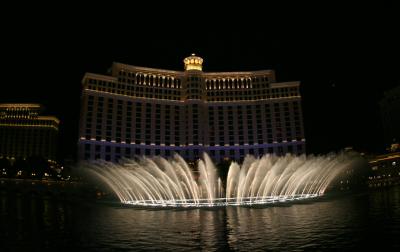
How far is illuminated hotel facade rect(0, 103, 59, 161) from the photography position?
154m

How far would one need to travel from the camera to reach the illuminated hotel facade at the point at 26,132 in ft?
506

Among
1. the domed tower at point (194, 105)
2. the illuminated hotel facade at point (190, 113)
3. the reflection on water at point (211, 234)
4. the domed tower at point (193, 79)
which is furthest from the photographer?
the domed tower at point (193, 79)

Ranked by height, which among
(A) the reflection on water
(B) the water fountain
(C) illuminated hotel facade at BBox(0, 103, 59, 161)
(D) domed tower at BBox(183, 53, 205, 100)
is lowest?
(A) the reflection on water

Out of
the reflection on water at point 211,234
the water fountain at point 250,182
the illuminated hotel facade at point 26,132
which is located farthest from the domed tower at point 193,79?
the reflection on water at point 211,234

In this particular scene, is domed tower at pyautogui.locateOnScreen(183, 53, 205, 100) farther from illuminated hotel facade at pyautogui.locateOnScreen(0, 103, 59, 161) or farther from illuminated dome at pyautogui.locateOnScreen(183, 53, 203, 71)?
illuminated hotel facade at pyautogui.locateOnScreen(0, 103, 59, 161)

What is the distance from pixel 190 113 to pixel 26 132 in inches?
3431

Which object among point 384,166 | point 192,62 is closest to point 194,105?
point 192,62

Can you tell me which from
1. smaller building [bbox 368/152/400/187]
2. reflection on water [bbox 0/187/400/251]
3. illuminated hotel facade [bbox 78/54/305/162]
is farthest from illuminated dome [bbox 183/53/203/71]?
reflection on water [bbox 0/187/400/251]

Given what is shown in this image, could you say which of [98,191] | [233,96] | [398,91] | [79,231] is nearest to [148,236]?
[79,231]

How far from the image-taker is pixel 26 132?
157 metres

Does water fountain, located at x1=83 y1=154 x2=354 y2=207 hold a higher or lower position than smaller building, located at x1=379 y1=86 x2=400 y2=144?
lower

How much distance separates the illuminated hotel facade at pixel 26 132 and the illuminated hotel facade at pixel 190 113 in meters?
53.1

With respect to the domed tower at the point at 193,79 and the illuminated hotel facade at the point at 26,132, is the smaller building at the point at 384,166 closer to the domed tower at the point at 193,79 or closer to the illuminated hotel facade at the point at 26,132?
the domed tower at the point at 193,79

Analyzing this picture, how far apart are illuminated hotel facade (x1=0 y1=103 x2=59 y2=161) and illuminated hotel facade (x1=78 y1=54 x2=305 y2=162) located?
5307 cm
